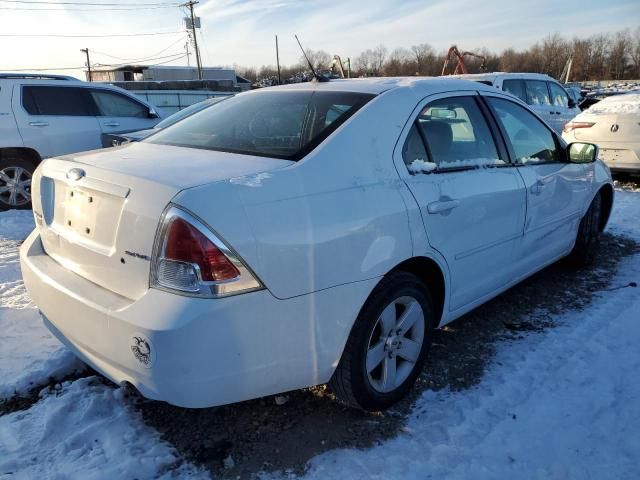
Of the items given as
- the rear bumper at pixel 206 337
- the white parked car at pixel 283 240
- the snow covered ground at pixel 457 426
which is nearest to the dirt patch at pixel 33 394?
the snow covered ground at pixel 457 426

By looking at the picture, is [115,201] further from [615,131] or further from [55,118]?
[615,131]

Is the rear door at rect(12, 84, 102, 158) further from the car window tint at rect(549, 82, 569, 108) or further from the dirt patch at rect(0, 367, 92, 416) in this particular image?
the car window tint at rect(549, 82, 569, 108)

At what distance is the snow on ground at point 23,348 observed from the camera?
2885 millimetres

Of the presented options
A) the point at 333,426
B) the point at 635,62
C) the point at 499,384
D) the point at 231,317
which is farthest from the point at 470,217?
the point at 635,62

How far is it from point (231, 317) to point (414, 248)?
104 cm

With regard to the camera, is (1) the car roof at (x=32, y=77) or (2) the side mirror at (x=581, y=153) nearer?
(2) the side mirror at (x=581, y=153)

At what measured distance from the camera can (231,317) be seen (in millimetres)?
1939

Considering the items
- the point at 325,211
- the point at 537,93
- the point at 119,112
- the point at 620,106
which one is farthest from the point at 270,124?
the point at 537,93

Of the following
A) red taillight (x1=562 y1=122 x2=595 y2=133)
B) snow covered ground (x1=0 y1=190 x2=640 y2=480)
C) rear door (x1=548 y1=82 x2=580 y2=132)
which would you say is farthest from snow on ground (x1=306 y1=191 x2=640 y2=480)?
rear door (x1=548 y1=82 x2=580 y2=132)

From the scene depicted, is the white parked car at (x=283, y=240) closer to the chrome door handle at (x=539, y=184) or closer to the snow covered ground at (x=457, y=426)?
the chrome door handle at (x=539, y=184)

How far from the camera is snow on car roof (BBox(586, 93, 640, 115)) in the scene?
857cm

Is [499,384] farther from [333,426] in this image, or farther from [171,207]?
[171,207]

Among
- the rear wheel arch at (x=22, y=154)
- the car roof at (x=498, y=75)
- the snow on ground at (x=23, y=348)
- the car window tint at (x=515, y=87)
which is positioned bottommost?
the snow on ground at (x=23, y=348)

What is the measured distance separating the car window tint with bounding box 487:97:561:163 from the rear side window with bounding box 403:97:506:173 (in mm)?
265
